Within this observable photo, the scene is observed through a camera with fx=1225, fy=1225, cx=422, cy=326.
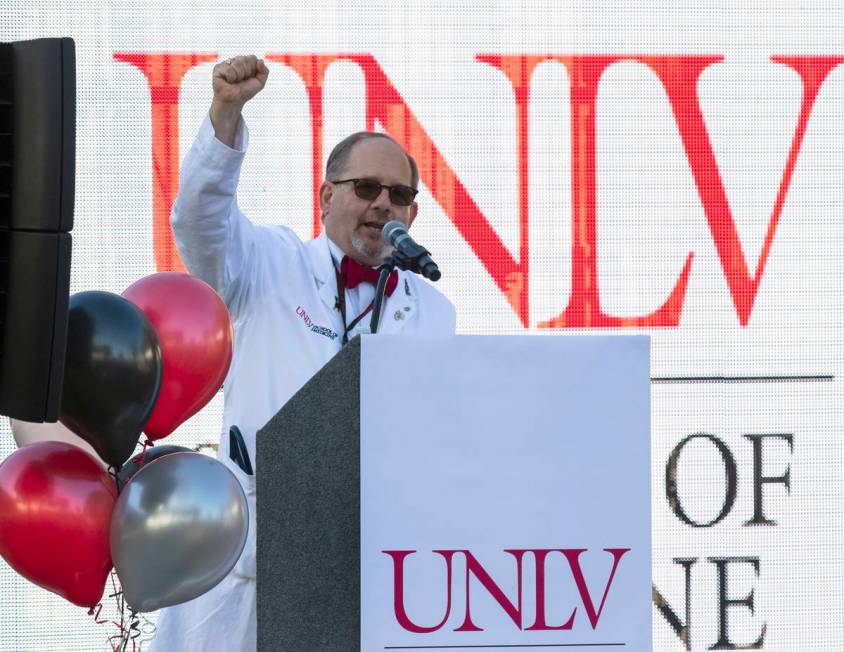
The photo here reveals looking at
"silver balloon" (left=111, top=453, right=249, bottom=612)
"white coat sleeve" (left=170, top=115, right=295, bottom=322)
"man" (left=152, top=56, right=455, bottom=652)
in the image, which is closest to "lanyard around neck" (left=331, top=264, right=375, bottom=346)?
"man" (left=152, top=56, right=455, bottom=652)

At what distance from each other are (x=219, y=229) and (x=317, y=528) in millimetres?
1212

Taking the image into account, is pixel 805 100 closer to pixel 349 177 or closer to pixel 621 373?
pixel 349 177

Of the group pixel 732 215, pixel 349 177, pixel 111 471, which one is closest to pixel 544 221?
pixel 732 215

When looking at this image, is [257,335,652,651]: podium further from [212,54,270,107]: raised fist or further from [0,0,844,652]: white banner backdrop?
[0,0,844,652]: white banner backdrop

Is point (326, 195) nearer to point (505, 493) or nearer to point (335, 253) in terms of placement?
point (335, 253)

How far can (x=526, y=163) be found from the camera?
3471 millimetres

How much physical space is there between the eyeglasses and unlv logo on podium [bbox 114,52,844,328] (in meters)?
0.64

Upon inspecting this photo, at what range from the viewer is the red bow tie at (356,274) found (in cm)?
276

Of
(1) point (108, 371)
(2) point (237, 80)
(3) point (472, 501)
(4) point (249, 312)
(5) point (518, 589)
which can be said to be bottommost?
(5) point (518, 589)

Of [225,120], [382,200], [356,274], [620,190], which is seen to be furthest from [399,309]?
[620,190]

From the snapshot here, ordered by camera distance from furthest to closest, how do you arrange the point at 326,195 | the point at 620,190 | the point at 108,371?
the point at 620,190
the point at 326,195
the point at 108,371

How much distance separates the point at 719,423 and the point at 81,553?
6.82ft

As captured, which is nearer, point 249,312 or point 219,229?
point 219,229

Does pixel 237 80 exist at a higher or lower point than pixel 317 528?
higher
